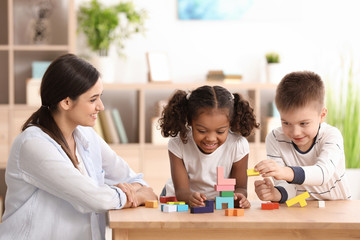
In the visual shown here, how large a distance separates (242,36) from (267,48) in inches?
9.4

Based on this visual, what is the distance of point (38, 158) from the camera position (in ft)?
5.81

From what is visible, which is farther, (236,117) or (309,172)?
(236,117)

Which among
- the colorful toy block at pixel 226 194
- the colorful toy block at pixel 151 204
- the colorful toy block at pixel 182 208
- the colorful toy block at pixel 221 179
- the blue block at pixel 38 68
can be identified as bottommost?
the colorful toy block at pixel 151 204

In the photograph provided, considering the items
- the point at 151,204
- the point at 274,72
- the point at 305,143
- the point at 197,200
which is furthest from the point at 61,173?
the point at 274,72

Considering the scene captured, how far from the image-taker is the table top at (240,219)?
60.1 inches

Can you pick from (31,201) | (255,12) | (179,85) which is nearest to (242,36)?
(255,12)

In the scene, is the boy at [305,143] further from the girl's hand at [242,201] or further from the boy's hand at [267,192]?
the girl's hand at [242,201]

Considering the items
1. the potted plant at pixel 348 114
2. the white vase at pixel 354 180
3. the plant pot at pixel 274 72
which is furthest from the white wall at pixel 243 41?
the white vase at pixel 354 180

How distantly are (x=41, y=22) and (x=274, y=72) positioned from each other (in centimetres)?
190

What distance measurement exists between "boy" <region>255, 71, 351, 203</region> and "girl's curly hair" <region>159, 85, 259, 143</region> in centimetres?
13

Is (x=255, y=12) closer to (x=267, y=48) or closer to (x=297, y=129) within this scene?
(x=267, y=48)

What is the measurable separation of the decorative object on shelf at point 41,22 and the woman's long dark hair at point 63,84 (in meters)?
2.53

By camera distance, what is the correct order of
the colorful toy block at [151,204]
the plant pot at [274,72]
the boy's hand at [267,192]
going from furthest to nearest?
the plant pot at [274,72] < the boy's hand at [267,192] < the colorful toy block at [151,204]

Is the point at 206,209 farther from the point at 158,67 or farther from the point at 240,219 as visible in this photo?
the point at 158,67
